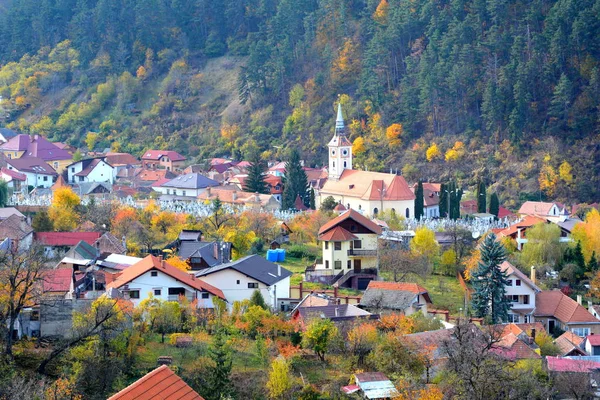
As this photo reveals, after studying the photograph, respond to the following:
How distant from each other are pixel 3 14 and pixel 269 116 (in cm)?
3888

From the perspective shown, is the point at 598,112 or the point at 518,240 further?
the point at 598,112

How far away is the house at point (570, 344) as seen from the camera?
118ft

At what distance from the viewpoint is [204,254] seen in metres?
42.7

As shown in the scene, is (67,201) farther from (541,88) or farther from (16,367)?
(541,88)

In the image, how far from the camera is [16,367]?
28.9 meters

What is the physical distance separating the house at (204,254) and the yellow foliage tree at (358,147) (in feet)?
108

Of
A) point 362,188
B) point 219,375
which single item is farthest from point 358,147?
point 219,375

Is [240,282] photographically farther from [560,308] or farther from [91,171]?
[91,171]

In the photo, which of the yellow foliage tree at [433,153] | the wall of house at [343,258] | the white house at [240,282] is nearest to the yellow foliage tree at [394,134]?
the yellow foliage tree at [433,153]

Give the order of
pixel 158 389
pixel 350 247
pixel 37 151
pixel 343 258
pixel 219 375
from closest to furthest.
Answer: pixel 158 389
pixel 219 375
pixel 343 258
pixel 350 247
pixel 37 151

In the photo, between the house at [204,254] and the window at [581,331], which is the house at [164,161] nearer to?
the house at [204,254]

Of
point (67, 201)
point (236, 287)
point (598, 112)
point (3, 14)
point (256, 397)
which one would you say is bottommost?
point (256, 397)

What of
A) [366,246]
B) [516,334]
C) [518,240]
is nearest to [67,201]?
[366,246]

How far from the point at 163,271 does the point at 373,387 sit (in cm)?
920
